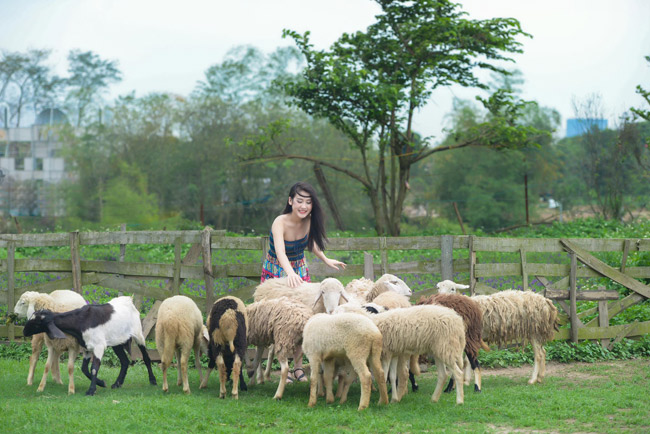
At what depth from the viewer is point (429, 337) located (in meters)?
6.39

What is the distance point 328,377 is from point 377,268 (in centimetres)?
279

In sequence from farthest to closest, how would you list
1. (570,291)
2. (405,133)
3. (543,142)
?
(543,142) → (405,133) → (570,291)

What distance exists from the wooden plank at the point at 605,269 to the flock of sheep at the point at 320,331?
71.6 inches

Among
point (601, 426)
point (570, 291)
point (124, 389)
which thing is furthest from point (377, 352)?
point (570, 291)

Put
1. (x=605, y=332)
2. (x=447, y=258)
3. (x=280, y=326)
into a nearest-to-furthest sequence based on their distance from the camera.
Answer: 1. (x=280, y=326)
2. (x=447, y=258)
3. (x=605, y=332)

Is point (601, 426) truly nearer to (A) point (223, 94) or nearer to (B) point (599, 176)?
(B) point (599, 176)

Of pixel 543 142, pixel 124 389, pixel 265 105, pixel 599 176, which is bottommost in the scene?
pixel 124 389

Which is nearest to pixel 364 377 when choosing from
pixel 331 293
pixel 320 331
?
pixel 320 331

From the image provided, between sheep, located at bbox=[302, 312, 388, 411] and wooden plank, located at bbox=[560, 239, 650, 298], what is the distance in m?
4.23

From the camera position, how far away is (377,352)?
625 centimetres

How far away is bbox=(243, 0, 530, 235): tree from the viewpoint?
22.1m

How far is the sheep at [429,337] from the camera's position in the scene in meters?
6.38

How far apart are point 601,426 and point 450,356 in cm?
147

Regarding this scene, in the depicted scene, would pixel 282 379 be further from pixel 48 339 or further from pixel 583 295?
pixel 583 295
